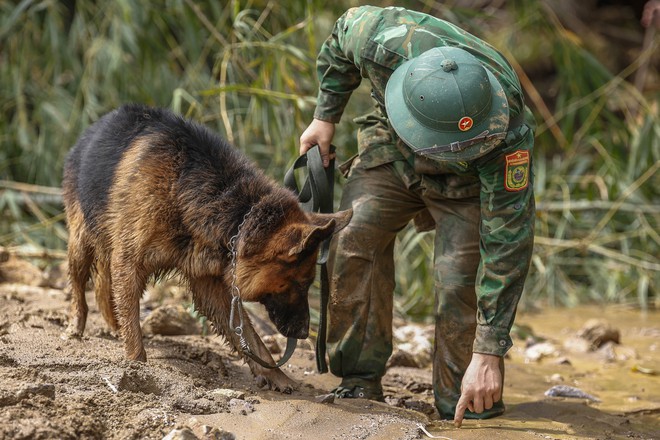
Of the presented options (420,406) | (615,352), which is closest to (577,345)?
(615,352)

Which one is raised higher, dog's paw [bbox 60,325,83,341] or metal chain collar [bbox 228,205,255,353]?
metal chain collar [bbox 228,205,255,353]

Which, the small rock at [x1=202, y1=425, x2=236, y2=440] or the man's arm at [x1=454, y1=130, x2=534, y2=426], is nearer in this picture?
the small rock at [x1=202, y1=425, x2=236, y2=440]

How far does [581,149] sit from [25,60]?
5.65 metres

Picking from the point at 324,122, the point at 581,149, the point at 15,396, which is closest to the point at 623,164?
the point at 581,149

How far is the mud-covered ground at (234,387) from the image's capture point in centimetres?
317

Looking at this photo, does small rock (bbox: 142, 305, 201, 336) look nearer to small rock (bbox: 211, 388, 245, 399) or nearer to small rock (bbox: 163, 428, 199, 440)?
small rock (bbox: 211, 388, 245, 399)

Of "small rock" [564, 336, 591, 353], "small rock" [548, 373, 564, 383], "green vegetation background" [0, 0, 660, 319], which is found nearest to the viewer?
"small rock" [548, 373, 564, 383]

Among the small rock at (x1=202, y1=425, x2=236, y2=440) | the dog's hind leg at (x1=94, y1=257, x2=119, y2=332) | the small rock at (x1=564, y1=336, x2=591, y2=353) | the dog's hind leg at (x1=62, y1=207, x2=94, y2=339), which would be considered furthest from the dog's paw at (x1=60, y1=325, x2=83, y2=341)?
the small rock at (x1=564, y1=336, x2=591, y2=353)

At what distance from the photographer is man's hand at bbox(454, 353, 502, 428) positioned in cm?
359

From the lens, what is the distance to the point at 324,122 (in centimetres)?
441

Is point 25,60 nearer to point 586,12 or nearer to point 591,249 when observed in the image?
point 591,249

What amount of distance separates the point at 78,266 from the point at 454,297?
7.28 ft

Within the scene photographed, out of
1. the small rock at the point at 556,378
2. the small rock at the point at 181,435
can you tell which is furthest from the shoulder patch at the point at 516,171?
the small rock at the point at 556,378

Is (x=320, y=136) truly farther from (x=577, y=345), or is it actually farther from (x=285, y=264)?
(x=577, y=345)
